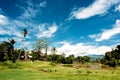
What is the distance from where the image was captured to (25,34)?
129 meters

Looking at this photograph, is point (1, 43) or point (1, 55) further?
point (1, 43)

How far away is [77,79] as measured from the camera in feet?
127

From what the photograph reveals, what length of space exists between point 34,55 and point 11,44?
77.3 feet

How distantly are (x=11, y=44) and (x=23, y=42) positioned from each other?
30.2 ft

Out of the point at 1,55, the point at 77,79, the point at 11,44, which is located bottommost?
the point at 77,79

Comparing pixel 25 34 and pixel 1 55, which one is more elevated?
pixel 25 34

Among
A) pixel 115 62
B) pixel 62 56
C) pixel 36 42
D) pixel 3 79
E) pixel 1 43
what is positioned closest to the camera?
pixel 3 79

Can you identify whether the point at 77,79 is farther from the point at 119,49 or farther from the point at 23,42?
the point at 119,49

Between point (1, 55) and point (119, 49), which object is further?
point (119, 49)

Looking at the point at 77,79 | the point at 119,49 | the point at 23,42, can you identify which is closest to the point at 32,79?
the point at 77,79

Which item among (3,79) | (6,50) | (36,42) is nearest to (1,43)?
(6,50)

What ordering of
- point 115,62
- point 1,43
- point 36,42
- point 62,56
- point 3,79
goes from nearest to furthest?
point 3,79
point 115,62
point 1,43
point 36,42
point 62,56

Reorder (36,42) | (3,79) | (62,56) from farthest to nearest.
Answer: (62,56) < (36,42) < (3,79)

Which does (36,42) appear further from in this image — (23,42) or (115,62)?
(115,62)
